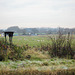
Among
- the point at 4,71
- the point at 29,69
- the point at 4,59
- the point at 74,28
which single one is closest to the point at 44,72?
the point at 29,69

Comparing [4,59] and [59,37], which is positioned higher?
[59,37]

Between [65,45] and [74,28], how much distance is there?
1.52 m

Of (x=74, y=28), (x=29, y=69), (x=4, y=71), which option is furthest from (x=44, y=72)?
(x=74, y=28)

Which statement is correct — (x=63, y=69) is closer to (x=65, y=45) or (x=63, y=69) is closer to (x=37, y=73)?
(x=37, y=73)

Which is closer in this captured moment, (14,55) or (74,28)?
(14,55)

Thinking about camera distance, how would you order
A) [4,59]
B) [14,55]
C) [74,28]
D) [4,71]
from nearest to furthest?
[4,71] < [4,59] < [14,55] < [74,28]

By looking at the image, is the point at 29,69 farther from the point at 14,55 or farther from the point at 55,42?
the point at 55,42

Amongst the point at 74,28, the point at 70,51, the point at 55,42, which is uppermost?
the point at 74,28

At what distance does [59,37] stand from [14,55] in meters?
3.59

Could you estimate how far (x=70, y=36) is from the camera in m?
9.41

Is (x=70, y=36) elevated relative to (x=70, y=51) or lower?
elevated

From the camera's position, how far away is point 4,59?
638cm

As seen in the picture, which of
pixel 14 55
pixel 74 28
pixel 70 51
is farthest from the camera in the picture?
pixel 74 28

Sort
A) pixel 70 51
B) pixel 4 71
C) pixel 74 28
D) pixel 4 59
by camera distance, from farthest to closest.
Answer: pixel 74 28 → pixel 70 51 → pixel 4 59 → pixel 4 71
